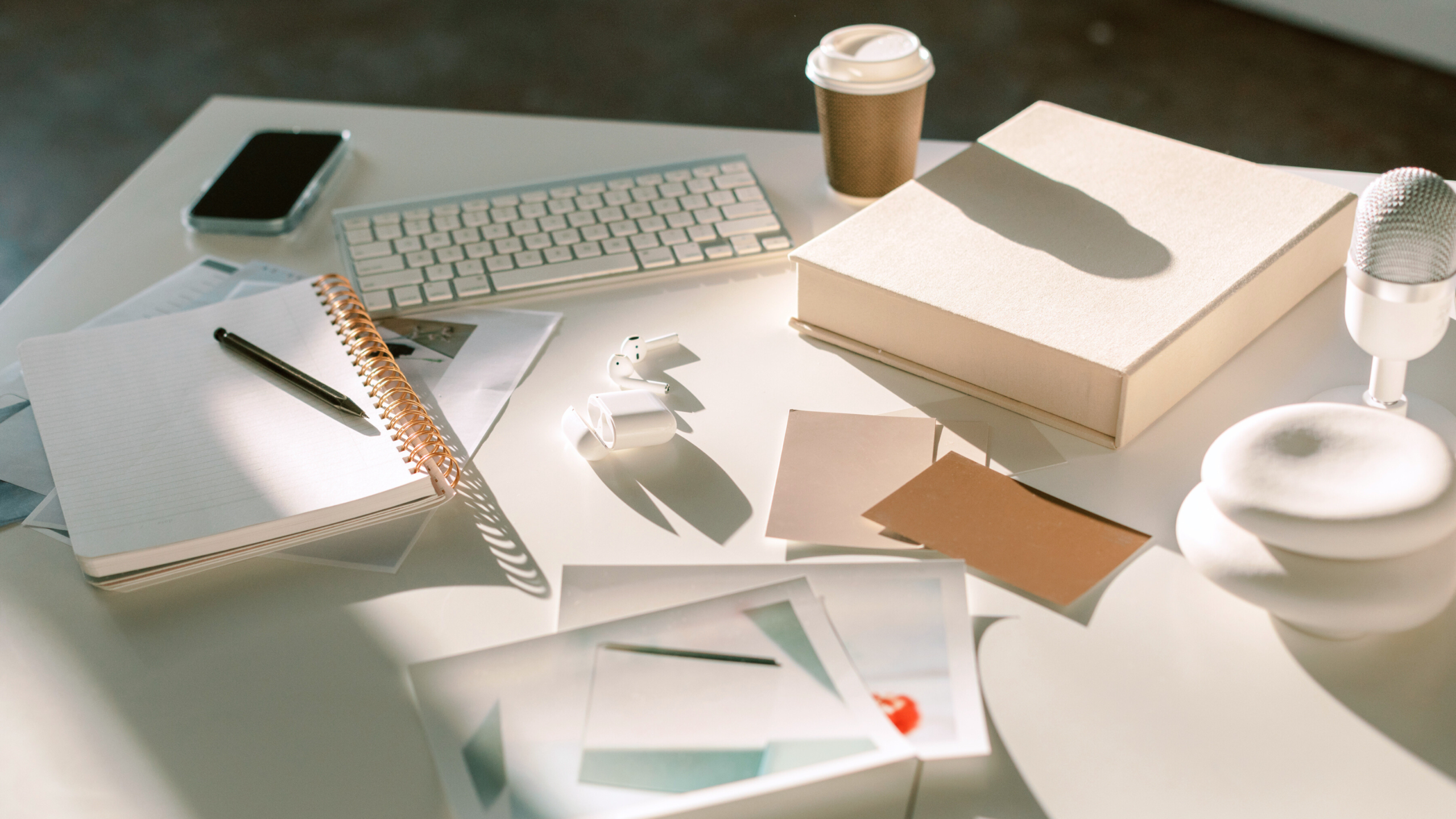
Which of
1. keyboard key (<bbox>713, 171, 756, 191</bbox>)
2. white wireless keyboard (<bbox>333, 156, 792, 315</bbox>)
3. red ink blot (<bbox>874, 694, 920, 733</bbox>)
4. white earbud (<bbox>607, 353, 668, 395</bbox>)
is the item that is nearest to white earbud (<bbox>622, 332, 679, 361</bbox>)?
white earbud (<bbox>607, 353, 668, 395</bbox>)

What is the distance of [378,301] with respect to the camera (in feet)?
3.14

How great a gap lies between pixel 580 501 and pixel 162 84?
3023 mm

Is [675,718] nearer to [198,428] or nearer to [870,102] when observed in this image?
[198,428]

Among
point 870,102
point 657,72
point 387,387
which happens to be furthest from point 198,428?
point 657,72

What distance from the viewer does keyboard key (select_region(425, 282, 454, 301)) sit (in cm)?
96

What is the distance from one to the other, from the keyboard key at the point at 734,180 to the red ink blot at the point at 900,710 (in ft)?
Answer: 2.01

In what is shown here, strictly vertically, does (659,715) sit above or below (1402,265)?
below

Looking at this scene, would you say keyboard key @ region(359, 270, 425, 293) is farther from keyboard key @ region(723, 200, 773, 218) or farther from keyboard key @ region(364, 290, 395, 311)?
keyboard key @ region(723, 200, 773, 218)

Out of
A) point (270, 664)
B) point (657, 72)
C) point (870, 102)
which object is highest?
point (870, 102)

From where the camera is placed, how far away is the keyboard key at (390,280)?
3.19 ft

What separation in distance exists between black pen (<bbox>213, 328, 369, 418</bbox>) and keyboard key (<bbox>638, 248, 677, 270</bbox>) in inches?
11.7

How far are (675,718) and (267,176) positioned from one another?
83 cm

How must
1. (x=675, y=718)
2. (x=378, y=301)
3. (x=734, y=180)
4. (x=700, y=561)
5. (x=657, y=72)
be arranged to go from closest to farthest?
(x=675, y=718), (x=700, y=561), (x=378, y=301), (x=734, y=180), (x=657, y=72)

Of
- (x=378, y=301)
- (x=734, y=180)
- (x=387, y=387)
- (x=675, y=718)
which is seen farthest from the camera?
(x=734, y=180)
